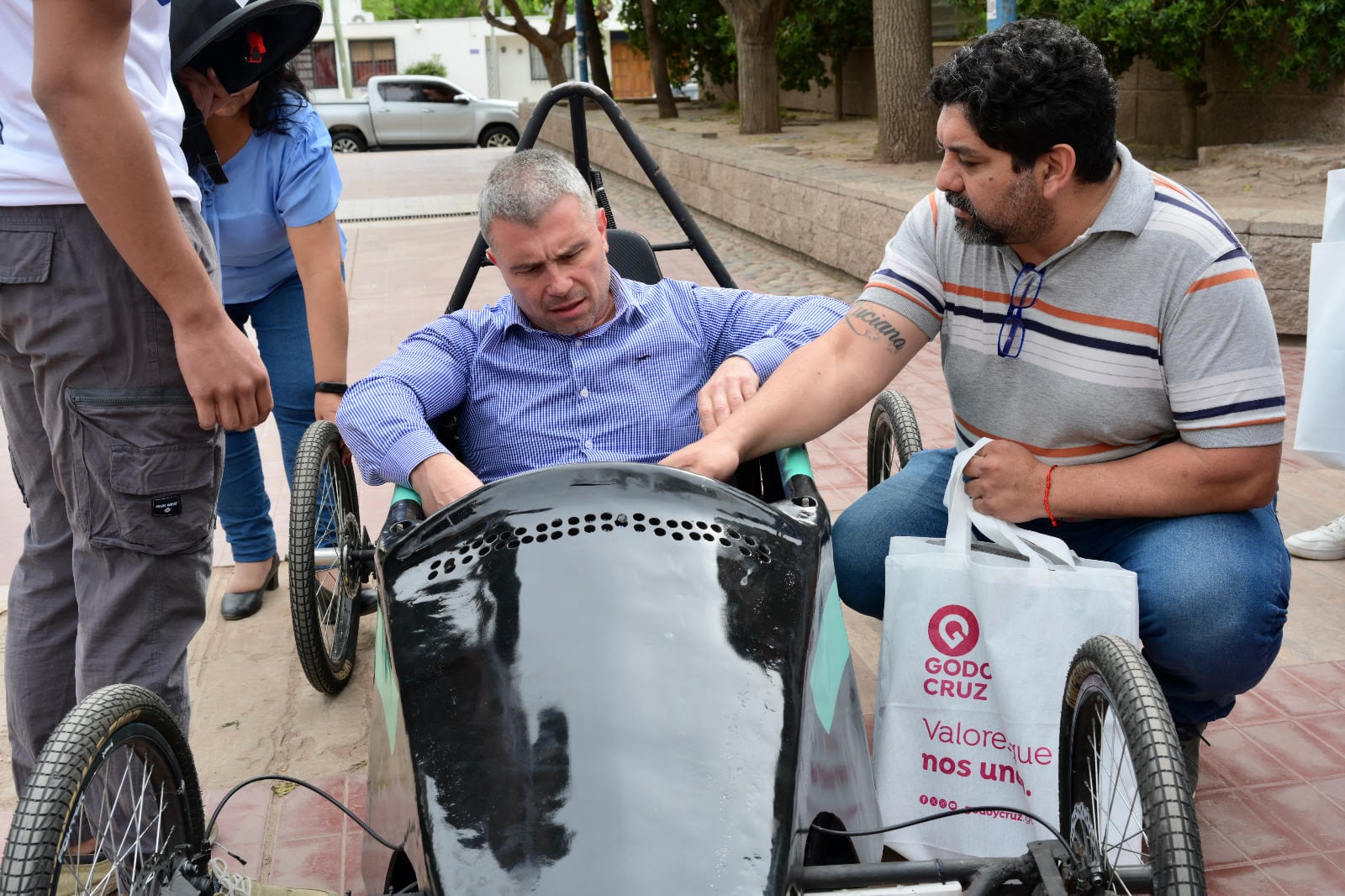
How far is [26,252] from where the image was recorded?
2.04 m

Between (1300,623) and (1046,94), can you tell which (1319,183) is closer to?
(1300,623)

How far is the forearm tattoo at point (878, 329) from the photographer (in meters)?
2.79

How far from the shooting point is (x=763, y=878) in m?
1.50

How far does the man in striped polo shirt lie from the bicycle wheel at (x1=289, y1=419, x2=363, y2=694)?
1072 millimetres

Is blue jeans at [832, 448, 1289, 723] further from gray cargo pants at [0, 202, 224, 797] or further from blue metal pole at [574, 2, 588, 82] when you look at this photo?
blue metal pole at [574, 2, 588, 82]

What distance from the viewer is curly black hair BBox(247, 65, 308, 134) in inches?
124

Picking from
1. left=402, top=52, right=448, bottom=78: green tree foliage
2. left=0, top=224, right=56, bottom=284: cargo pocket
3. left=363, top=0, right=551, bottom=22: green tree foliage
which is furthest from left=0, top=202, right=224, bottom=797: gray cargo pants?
left=363, top=0, right=551, bottom=22: green tree foliage

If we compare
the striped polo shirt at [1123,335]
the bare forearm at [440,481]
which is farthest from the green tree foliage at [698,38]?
the bare forearm at [440,481]

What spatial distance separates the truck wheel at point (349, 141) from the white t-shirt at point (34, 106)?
72.7 feet

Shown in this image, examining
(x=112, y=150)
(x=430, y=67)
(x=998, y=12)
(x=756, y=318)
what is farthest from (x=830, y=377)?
(x=430, y=67)

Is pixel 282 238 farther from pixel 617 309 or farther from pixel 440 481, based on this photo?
pixel 440 481

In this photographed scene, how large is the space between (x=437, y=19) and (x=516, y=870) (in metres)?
48.9

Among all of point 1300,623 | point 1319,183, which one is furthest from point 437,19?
point 1300,623

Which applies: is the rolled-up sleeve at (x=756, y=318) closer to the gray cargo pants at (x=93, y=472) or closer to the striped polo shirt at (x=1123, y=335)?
the striped polo shirt at (x=1123, y=335)
